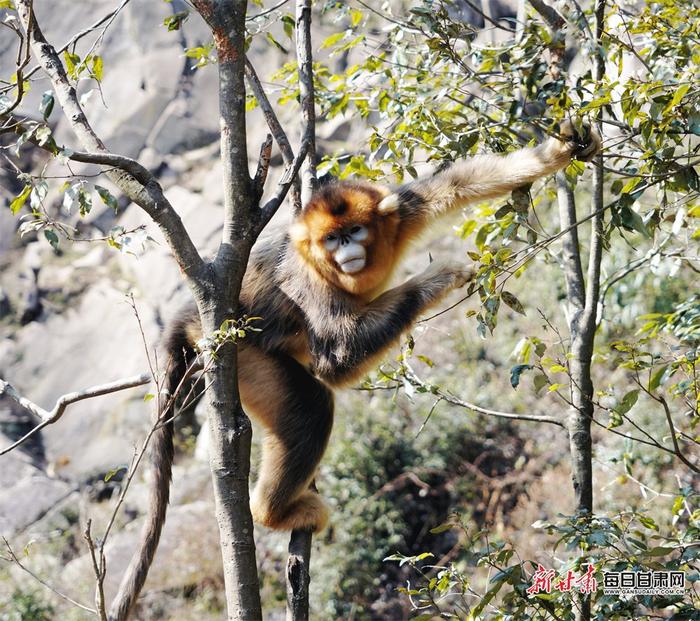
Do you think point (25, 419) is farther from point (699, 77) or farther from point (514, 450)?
point (699, 77)

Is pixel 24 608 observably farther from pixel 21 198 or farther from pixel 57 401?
pixel 21 198

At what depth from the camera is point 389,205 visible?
Answer: 14.5ft

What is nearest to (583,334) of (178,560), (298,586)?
(298,586)

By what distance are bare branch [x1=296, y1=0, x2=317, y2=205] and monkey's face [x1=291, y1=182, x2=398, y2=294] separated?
0.11 metres

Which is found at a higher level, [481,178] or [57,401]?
[481,178]

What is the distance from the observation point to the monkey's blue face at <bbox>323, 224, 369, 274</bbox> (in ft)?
14.4

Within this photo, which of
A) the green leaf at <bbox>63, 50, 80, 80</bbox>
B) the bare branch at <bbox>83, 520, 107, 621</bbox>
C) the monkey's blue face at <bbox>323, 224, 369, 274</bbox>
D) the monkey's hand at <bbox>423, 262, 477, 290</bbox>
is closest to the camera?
the bare branch at <bbox>83, 520, 107, 621</bbox>

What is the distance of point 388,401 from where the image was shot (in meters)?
10.4

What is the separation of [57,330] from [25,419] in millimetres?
2277

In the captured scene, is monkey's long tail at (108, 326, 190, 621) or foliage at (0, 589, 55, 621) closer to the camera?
monkey's long tail at (108, 326, 190, 621)

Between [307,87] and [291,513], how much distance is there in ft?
7.38

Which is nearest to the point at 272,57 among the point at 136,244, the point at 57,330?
the point at 57,330

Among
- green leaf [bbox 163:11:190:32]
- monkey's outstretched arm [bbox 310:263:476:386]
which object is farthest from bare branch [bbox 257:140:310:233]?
monkey's outstretched arm [bbox 310:263:476:386]

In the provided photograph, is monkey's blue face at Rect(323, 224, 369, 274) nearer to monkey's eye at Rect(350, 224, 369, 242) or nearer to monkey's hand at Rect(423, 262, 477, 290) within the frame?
monkey's eye at Rect(350, 224, 369, 242)
